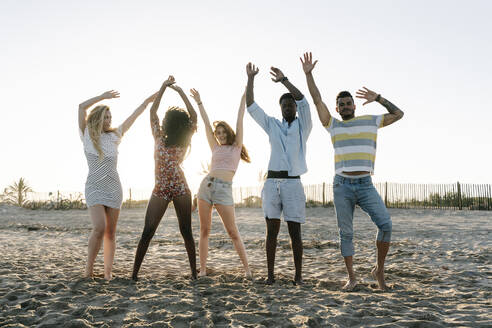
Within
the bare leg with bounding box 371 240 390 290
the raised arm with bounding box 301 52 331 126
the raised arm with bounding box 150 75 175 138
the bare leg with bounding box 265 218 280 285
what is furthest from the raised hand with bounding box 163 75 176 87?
the bare leg with bounding box 371 240 390 290

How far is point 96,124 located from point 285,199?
83.8 inches

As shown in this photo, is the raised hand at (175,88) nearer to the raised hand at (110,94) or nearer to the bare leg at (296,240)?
the raised hand at (110,94)

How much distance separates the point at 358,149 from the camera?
140 inches

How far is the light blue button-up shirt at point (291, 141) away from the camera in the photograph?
12.7ft

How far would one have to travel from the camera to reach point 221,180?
417 cm

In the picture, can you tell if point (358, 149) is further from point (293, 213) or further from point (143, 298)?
point (143, 298)

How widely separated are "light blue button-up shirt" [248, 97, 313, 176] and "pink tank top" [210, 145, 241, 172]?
494mm

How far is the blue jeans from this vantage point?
140 inches

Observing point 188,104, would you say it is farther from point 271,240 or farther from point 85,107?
point 271,240

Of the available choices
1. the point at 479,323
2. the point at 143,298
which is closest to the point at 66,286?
the point at 143,298

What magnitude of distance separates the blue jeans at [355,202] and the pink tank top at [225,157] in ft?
3.83

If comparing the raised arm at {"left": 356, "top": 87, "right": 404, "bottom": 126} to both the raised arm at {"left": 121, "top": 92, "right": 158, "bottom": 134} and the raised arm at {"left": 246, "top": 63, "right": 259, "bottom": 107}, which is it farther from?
the raised arm at {"left": 121, "top": 92, "right": 158, "bottom": 134}

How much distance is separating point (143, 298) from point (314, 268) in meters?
2.56

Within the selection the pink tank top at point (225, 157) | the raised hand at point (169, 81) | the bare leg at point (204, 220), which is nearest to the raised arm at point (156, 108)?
the raised hand at point (169, 81)
